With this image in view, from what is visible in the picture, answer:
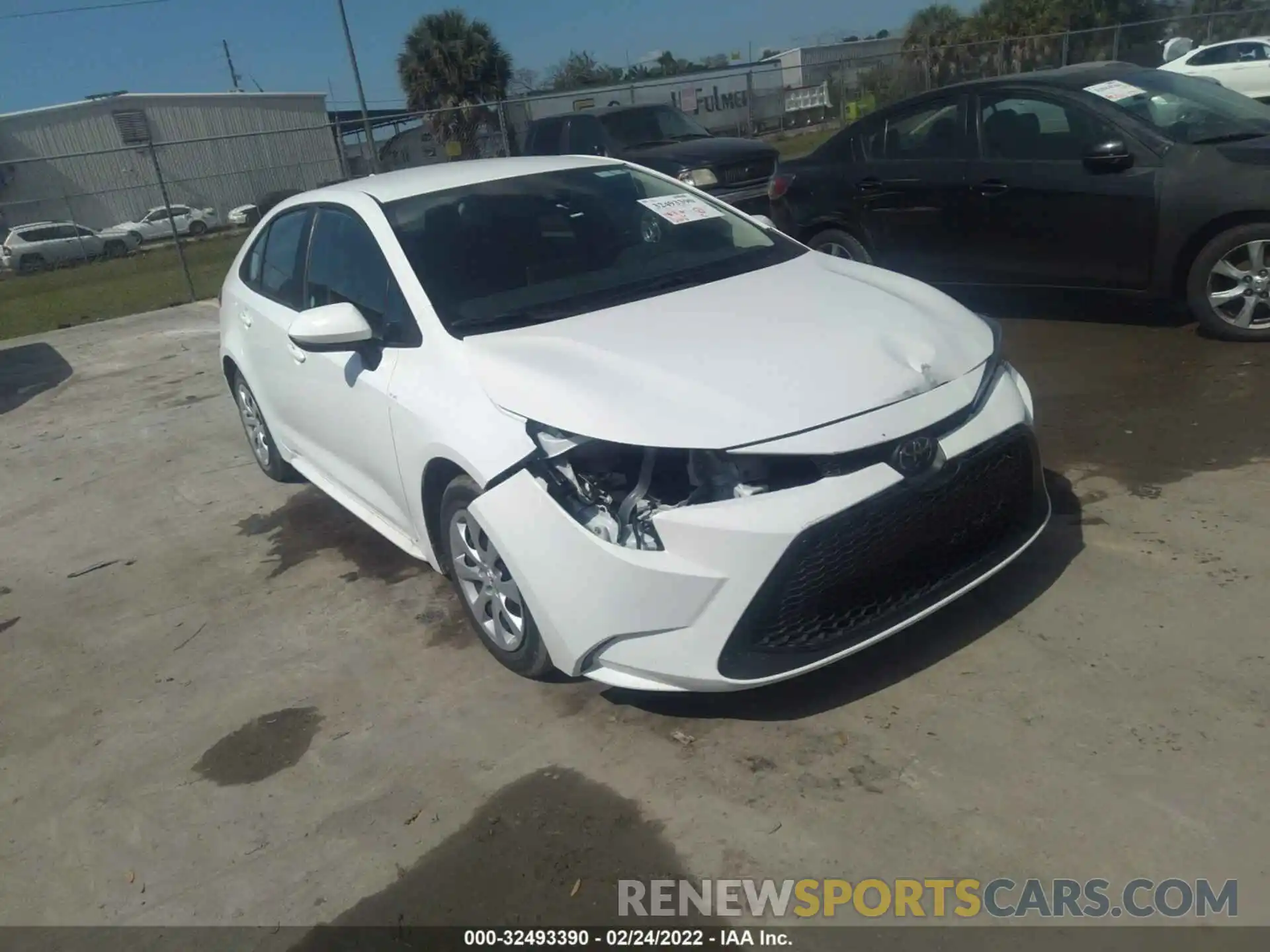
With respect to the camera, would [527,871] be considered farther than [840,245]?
No

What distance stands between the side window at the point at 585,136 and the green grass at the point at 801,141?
12176 millimetres

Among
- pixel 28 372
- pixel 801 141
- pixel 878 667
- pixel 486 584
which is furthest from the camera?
pixel 801 141

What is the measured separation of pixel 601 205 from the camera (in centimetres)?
430

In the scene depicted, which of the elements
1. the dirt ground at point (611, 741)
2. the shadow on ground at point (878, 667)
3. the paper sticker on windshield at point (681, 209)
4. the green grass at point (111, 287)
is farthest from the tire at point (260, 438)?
the green grass at point (111, 287)

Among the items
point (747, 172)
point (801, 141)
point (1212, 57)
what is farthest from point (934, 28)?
point (747, 172)

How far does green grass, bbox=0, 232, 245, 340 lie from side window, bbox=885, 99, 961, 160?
10582 mm

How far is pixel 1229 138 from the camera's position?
571cm

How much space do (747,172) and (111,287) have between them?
12.5 metres

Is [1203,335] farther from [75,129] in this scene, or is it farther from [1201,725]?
[75,129]

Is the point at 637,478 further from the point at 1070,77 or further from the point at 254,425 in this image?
the point at 1070,77

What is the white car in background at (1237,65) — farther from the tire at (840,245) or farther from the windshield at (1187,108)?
the tire at (840,245)

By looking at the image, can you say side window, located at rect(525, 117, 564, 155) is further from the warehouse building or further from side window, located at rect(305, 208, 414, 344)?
side window, located at rect(305, 208, 414, 344)

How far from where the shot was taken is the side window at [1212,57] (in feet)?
55.8

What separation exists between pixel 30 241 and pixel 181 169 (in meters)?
6.02
